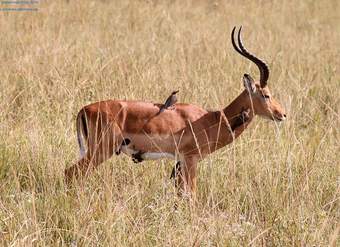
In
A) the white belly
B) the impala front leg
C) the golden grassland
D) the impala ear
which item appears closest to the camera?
the golden grassland

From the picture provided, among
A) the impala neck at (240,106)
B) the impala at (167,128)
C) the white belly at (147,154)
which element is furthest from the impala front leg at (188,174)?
the impala neck at (240,106)

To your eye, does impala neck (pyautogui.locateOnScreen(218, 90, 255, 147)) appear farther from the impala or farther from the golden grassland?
the golden grassland

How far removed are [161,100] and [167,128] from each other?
1420 mm

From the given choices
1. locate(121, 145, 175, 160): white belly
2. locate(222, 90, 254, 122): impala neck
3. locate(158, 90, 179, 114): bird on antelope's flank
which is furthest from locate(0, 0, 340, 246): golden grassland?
locate(158, 90, 179, 114): bird on antelope's flank

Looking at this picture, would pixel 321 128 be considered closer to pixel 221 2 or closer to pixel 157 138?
pixel 157 138

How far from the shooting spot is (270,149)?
16.1 ft

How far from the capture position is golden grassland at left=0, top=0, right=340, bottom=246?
11.3ft

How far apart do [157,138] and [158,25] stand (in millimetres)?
5207

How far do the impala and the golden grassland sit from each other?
127mm

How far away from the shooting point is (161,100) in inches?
238

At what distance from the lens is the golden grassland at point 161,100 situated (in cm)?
345

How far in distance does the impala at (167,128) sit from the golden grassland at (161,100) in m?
0.13

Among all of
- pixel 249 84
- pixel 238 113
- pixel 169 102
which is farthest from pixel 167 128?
pixel 249 84

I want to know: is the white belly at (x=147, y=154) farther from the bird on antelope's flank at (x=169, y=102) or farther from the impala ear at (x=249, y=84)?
the impala ear at (x=249, y=84)
